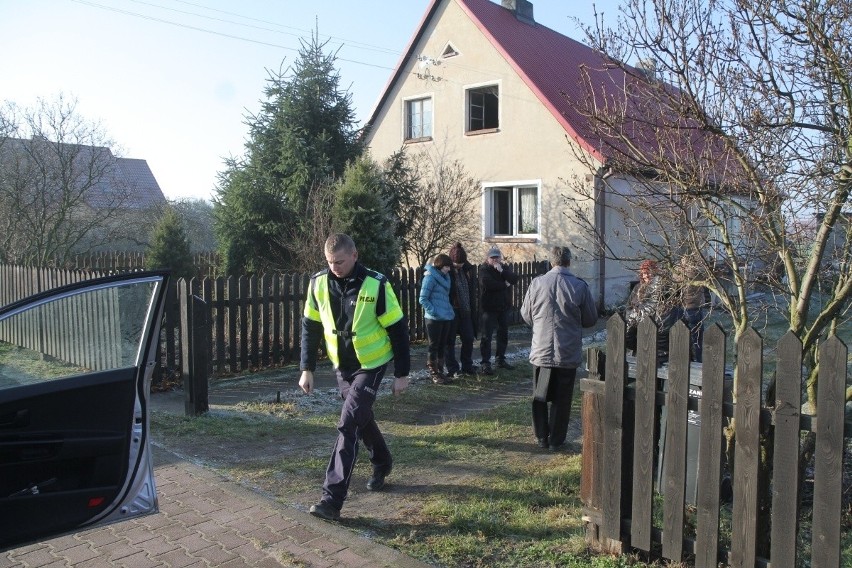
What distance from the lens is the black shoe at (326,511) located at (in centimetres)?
437

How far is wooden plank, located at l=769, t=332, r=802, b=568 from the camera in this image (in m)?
3.07

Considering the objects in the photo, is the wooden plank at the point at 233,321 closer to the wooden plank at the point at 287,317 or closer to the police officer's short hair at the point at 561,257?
the wooden plank at the point at 287,317

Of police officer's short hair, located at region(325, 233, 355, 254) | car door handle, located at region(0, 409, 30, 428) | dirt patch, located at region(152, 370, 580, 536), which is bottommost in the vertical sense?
dirt patch, located at region(152, 370, 580, 536)

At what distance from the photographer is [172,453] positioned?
581 centimetres

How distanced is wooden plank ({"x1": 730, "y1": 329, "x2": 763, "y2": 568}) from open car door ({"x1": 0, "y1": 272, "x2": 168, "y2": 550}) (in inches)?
109

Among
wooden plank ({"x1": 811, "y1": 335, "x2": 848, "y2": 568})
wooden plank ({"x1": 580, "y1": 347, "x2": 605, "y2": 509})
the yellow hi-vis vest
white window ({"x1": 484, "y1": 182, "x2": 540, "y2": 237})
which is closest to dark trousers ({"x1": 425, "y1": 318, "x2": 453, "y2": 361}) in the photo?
the yellow hi-vis vest

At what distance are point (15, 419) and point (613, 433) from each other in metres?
2.90

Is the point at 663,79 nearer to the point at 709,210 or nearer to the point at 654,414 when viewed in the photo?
the point at 709,210

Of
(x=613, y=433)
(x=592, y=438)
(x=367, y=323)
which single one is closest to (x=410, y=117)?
(x=367, y=323)

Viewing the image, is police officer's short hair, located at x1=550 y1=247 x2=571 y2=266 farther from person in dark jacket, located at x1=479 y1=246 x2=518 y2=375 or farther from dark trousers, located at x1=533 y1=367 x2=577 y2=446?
person in dark jacket, located at x1=479 y1=246 x2=518 y2=375

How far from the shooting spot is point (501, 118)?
17.9 meters

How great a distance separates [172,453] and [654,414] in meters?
3.95

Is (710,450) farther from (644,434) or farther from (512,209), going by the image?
(512,209)

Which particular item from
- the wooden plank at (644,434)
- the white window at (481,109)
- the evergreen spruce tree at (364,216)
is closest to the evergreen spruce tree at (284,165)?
the evergreen spruce tree at (364,216)
